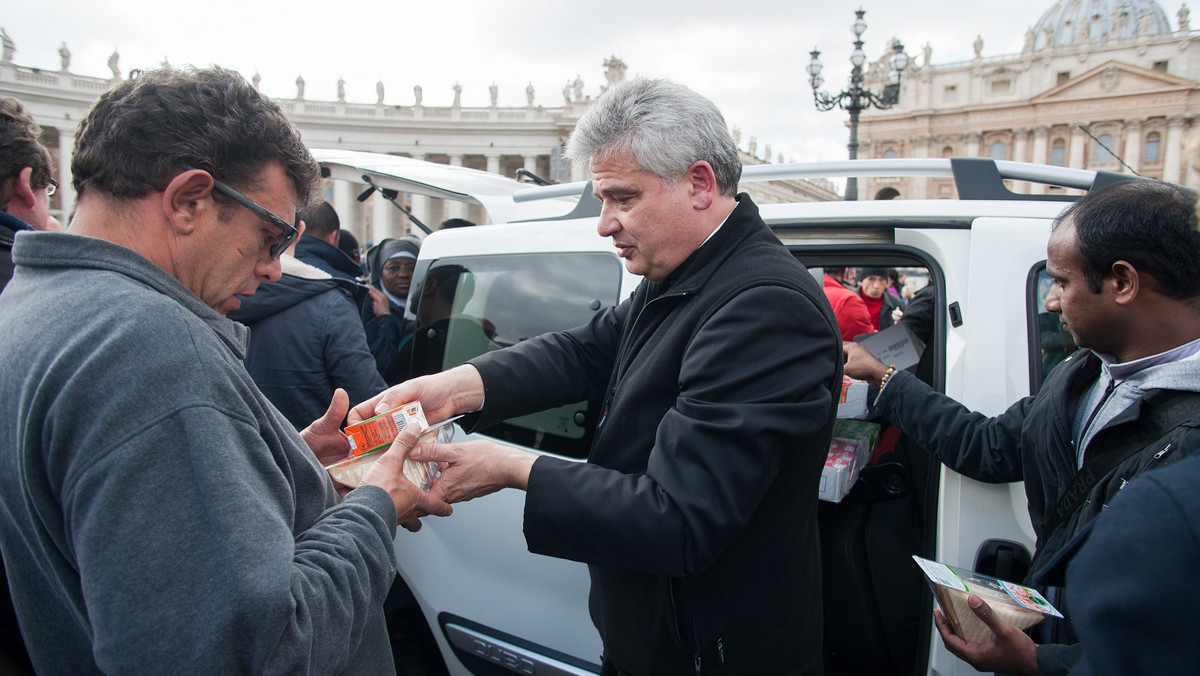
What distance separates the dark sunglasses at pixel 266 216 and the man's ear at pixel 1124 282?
1.78m

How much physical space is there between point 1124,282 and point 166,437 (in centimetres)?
190

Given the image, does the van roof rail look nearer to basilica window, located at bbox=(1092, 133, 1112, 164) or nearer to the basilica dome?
basilica window, located at bbox=(1092, 133, 1112, 164)

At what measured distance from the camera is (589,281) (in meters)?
2.45

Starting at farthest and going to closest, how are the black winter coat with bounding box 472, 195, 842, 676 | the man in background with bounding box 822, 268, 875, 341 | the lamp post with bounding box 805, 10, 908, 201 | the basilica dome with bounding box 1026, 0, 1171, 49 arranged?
the basilica dome with bounding box 1026, 0, 1171, 49 < the lamp post with bounding box 805, 10, 908, 201 < the man in background with bounding box 822, 268, 875, 341 < the black winter coat with bounding box 472, 195, 842, 676

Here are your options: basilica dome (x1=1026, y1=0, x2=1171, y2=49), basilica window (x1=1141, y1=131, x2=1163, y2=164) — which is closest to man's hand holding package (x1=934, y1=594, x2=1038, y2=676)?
basilica window (x1=1141, y1=131, x2=1163, y2=164)

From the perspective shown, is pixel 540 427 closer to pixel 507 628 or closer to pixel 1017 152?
pixel 507 628

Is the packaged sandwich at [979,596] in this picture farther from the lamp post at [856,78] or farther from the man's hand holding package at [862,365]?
the lamp post at [856,78]

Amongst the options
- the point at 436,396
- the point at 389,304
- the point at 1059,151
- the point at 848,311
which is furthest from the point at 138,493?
the point at 1059,151

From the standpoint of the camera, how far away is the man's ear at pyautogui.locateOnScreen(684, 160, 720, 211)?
155 centimetres

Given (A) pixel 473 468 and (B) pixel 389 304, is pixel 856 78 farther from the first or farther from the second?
(A) pixel 473 468

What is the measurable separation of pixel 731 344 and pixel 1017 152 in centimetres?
7395

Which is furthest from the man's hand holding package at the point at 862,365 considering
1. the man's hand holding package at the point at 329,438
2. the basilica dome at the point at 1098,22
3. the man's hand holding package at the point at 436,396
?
the basilica dome at the point at 1098,22

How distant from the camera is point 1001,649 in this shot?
1.48 metres

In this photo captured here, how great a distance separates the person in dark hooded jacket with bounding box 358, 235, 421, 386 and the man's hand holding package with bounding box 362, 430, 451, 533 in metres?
1.65
